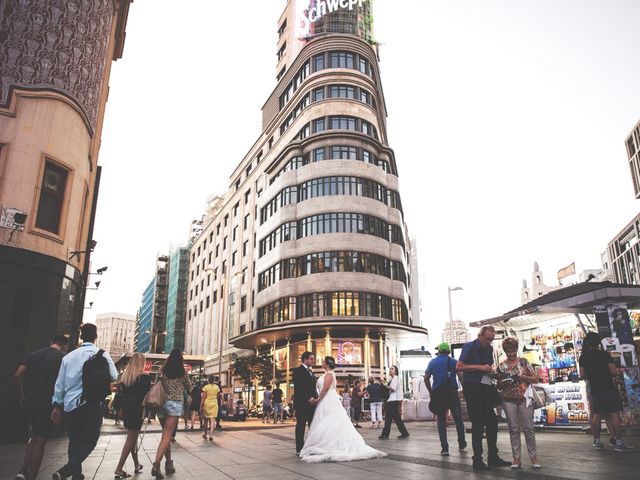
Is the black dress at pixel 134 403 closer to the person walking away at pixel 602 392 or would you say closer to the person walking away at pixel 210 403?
the person walking away at pixel 210 403

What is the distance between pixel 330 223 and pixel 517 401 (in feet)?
93.5

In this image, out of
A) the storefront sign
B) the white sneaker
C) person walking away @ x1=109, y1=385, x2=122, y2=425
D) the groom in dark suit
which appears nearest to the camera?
the white sneaker

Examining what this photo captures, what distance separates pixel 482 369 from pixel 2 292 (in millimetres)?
12624

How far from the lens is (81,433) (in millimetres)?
6055

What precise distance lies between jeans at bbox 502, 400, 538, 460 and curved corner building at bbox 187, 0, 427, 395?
82.9 ft

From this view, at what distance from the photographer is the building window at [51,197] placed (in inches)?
588

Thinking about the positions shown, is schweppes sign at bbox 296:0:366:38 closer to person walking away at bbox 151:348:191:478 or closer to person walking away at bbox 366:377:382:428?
person walking away at bbox 366:377:382:428

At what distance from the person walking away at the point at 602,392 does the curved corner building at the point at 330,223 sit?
2374cm

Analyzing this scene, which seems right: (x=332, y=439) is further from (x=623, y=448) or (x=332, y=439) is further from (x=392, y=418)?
(x=623, y=448)

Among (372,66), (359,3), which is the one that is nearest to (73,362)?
(372,66)

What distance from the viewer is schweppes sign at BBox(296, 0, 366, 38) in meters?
45.3

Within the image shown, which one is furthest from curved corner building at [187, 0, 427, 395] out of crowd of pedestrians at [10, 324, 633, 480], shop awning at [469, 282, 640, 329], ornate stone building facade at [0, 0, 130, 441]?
crowd of pedestrians at [10, 324, 633, 480]

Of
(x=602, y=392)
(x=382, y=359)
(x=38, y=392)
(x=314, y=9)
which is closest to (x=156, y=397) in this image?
(x=38, y=392)

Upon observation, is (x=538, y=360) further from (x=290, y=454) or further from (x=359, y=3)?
(x=359, y=3)
